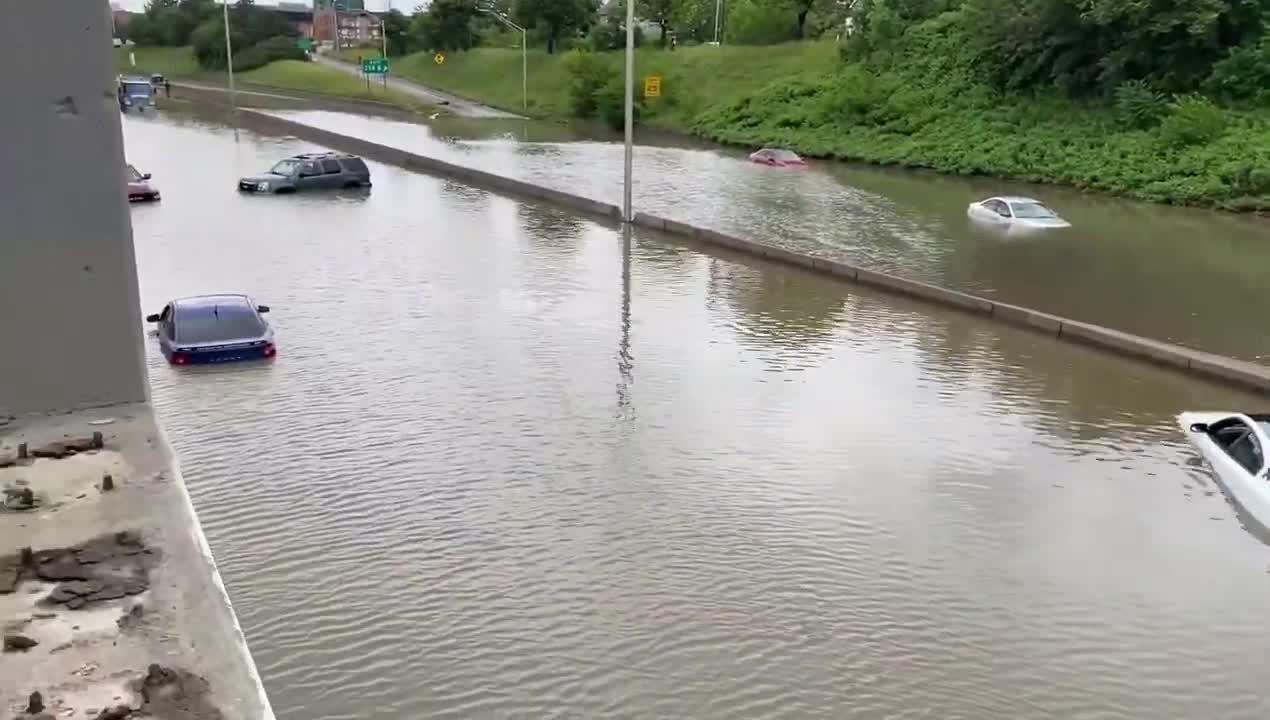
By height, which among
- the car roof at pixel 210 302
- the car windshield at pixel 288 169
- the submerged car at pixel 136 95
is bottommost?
the car roof at pixel 210 302

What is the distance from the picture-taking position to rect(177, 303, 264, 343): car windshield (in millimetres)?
14695

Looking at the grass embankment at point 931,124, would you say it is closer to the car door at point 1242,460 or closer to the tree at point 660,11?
the tree at point 660,11

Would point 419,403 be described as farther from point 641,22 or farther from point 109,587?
point 641,22

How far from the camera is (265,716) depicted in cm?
441

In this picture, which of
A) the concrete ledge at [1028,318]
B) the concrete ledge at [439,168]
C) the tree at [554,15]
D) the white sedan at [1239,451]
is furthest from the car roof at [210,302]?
the tree at [554,15]

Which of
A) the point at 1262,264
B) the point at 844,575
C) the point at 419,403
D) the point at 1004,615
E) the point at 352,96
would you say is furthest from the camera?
the point at 352,96

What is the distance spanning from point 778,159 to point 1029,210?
53.8 feet

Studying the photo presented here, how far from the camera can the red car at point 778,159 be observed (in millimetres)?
42938

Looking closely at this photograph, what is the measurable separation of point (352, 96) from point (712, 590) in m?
77.4

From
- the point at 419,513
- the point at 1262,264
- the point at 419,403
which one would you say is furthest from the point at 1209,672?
the point at 1262,264

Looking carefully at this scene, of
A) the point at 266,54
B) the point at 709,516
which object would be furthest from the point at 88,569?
the point at 266,54

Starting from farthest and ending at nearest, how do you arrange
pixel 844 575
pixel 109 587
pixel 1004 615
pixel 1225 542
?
1. pixel 1225 542
2. pixel 844 575
3. pixel 1004 615
4. pixel 109 587

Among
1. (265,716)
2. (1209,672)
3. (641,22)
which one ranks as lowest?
(1209,672)

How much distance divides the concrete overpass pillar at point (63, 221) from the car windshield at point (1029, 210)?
25.3 m
